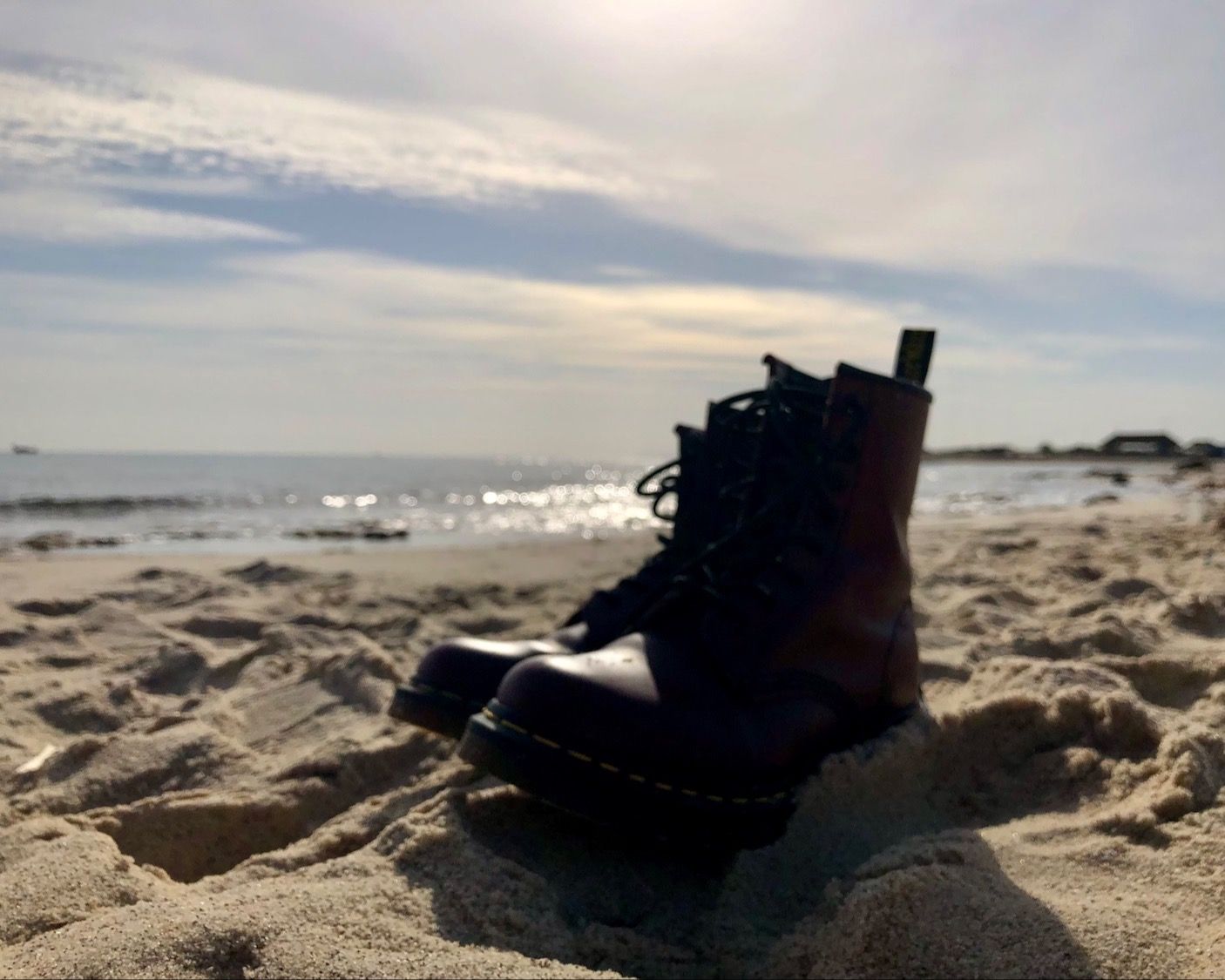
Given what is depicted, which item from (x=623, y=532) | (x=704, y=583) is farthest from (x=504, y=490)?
(x=704, y=583)

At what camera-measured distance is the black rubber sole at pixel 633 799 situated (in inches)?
60.7

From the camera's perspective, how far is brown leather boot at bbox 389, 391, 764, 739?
2.13 metres

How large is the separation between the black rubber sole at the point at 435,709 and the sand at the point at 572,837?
9cm

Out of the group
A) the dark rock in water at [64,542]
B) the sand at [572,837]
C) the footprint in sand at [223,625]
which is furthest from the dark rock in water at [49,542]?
the sand at [572,837]

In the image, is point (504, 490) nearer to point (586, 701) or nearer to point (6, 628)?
point (6, 628)

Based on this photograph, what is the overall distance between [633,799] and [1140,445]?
60482mm

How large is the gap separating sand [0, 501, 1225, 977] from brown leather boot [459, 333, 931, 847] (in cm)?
10

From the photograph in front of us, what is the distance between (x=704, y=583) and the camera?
6.26 ft

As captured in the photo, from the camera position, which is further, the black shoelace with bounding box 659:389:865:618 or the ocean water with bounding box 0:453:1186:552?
the ocean water with bounding box 0:453:1186:552

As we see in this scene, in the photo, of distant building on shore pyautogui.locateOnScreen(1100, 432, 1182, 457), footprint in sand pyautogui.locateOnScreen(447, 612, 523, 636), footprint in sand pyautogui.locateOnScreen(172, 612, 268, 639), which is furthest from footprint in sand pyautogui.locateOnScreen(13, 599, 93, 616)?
distant building on shore pyautogui.locateOnScreen(1100, 432, 1182, 457)

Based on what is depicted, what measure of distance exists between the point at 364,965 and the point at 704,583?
99 centimetres

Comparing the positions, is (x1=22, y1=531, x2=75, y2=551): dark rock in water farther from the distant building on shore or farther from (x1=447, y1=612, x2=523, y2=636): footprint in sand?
the distant building on shore

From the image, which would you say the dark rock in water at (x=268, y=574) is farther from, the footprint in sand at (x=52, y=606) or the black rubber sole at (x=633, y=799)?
the black rubber sole at (x=633, y=799)

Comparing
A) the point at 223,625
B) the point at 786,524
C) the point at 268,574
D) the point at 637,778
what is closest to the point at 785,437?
the point at 786,524
